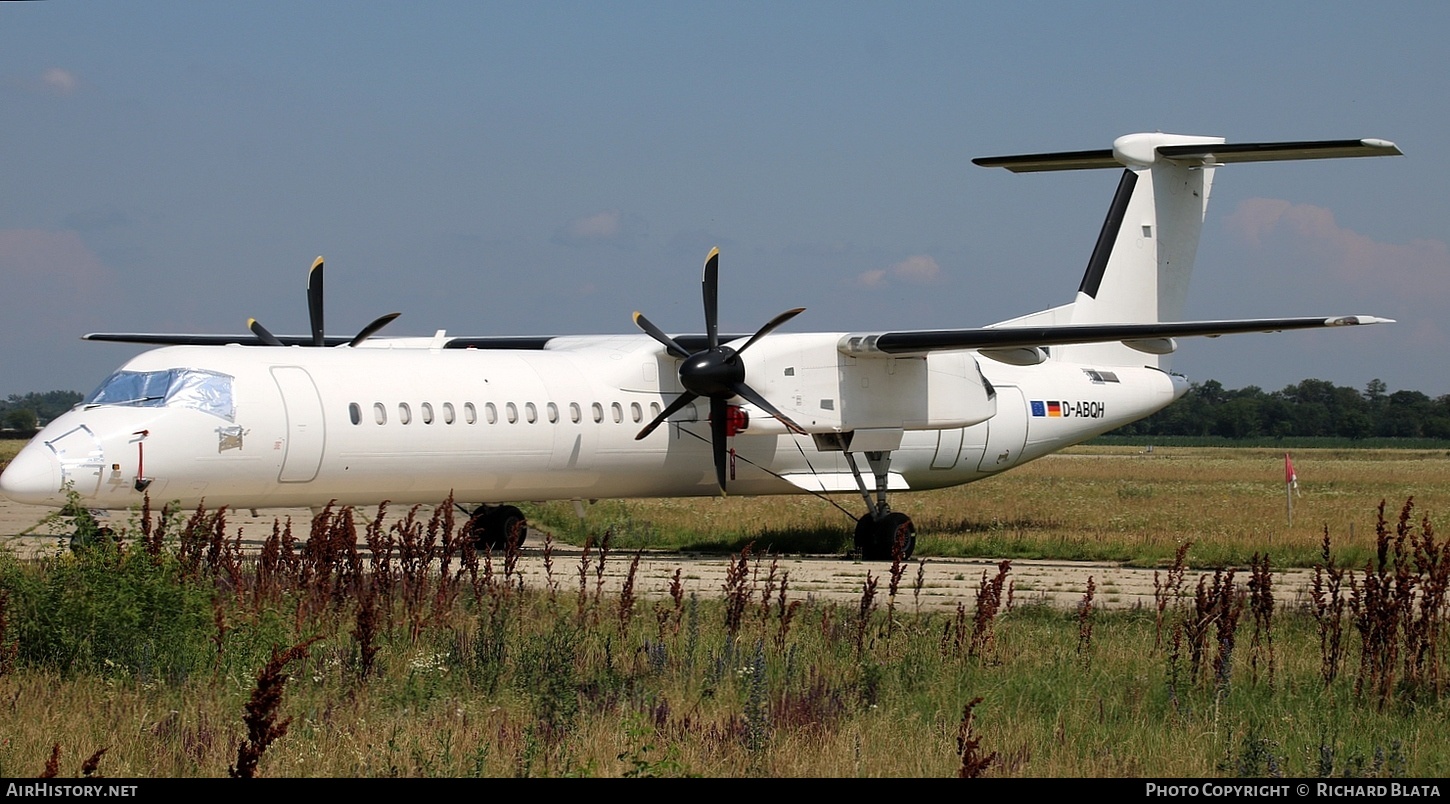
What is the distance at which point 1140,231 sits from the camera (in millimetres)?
25156

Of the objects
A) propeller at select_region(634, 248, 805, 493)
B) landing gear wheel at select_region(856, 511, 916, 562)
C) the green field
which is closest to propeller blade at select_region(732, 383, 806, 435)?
propeller at select_region(634, 248, 805, 493)

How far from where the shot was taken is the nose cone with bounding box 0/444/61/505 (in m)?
14.8

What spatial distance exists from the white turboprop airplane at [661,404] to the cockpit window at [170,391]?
0.08 feet

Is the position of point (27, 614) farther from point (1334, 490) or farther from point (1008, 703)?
point (1334, 490)

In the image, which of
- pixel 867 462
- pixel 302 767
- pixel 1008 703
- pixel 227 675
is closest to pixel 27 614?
pixel 227 675

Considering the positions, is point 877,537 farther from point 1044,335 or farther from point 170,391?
point 170,391

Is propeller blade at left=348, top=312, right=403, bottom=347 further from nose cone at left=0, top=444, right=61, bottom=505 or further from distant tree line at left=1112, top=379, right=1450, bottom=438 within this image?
distant tree line at left=1112, top=379, right=1450, bottom=438

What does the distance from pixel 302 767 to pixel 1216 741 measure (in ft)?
15.4

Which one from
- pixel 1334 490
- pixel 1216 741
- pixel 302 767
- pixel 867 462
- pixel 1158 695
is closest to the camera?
pixel 302 767

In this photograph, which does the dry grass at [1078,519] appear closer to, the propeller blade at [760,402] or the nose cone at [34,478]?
the propeller blade at [760,402]

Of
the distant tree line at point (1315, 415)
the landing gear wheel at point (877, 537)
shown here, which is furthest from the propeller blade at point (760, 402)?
the distant tree line at point (1315, 415)

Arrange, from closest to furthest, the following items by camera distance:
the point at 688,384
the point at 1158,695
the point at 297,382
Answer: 1. the point at 1158,695
2. the point at 297,382
3. the point at 688,384

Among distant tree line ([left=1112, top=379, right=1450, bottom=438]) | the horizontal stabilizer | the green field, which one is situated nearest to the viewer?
the green field

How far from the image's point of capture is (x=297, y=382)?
1725cm
